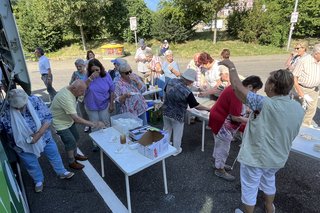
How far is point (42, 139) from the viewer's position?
10.8 ft

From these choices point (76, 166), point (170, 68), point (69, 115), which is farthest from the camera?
point (170, 68)

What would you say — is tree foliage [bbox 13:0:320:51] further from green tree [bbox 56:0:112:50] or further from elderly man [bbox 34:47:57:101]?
elderly man [bbox 34:47:57:101]

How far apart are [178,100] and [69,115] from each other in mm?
1682

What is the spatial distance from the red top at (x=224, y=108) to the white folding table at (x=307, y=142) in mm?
908

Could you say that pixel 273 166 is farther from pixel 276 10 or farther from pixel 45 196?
pixel 276 10

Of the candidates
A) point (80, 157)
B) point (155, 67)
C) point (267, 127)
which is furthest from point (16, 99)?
point (155, 67)

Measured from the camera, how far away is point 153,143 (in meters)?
2.89

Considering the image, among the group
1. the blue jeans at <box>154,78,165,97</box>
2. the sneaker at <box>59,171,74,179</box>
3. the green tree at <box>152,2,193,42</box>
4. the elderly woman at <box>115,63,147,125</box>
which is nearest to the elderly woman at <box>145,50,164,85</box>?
the blue jeans at <box>154,78,165,97</box>

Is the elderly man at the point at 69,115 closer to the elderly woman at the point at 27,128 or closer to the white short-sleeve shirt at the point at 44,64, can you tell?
the elderly woman at the point at 27,128

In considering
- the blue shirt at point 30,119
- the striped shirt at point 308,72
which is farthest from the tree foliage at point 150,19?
the blue shirt at point 30,119

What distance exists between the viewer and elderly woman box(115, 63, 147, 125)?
402 centimetres

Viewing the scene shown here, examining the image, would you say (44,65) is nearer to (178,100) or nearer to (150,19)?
(178,100)

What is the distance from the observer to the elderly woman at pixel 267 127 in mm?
2131

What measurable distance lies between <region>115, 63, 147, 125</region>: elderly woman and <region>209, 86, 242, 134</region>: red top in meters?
1.41
